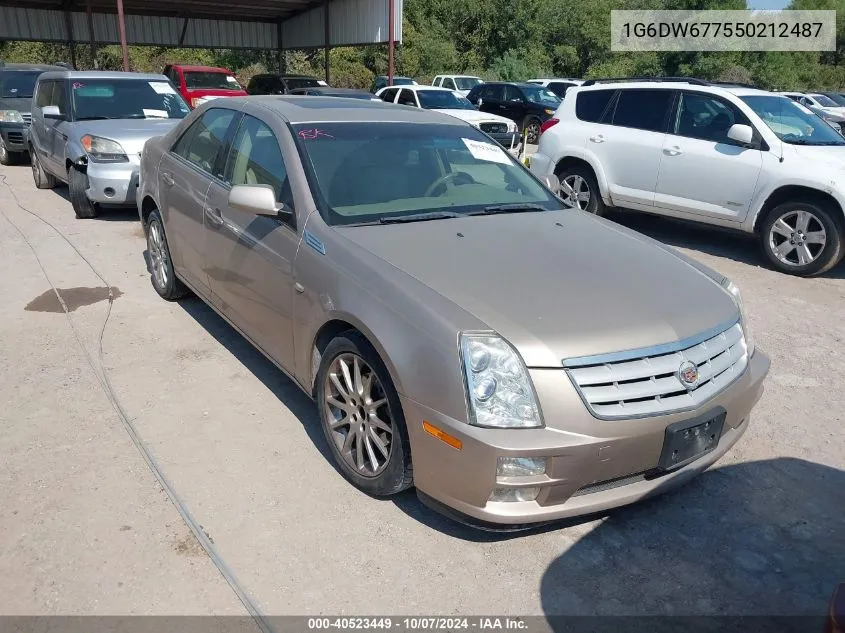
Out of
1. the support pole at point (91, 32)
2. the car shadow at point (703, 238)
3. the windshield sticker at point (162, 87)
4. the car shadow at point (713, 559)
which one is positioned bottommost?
the car shadow at point (713, 559)

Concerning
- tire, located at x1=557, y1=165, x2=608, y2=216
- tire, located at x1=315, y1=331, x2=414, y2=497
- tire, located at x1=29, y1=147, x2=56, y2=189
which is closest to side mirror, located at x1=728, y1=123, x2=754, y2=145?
tire, located at x1=557, y1=165, x2=608, y2=216

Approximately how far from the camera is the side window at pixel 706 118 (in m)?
7.52

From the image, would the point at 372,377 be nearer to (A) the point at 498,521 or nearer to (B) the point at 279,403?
(A) the point at 498,521

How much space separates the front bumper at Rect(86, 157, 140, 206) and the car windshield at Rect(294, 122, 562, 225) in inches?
193

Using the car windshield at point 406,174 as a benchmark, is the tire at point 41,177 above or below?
below

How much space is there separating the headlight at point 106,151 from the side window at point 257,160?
14.1ft

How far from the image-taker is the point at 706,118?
7695 millimetres

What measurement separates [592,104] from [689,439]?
6678 mm

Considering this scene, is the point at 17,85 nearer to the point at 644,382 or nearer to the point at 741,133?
the point at 741,133

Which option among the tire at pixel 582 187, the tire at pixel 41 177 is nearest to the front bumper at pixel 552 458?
the tire at pixel 582 187

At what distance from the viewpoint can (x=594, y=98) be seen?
28.7 ft

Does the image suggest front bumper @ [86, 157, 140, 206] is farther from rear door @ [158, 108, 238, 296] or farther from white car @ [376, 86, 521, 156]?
white car @ [376, 86, 521, 156]

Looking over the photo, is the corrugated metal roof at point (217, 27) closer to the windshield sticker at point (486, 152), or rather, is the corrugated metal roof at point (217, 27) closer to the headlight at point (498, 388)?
the windshield sticker at point (486, 152)

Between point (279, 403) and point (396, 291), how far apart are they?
153 cm
